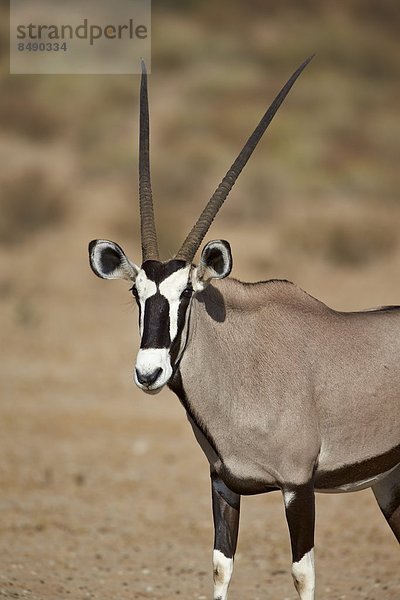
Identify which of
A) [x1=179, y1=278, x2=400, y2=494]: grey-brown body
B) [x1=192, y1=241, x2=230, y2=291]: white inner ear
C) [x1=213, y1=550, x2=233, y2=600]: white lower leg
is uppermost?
[x1=192, y1=241, x2=230, y2=291]: white inner ear

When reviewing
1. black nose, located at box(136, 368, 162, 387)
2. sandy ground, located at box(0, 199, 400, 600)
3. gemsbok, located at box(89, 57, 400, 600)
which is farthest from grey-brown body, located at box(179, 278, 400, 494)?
sandy ground, located at box(0, 199, 400, 600)

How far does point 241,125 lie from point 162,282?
1397 inches

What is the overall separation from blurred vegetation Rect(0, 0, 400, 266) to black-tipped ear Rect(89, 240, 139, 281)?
62.7 feet

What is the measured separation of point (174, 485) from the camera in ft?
38.6

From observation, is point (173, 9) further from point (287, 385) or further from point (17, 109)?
point (287, 385)

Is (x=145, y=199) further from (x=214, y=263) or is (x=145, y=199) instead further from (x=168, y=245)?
(x=168, y=245)

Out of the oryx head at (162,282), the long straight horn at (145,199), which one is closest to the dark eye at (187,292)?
the oryx head at (162,282)

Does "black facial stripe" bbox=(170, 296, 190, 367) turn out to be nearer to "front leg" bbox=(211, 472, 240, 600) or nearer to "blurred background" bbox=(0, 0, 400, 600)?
"front leg" bbox=(211, 472, 240, 600)

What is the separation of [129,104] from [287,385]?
127 ft

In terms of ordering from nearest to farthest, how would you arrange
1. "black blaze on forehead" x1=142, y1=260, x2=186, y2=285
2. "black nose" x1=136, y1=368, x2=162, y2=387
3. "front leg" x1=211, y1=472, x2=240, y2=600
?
"black nose" x1=136, y1=368, x2=162, y2=387, "black blaze on forehead" x1=142, y1=260, x2=186, y2=285, "front leg" x1=211, y1=472, x2=240, y2=600

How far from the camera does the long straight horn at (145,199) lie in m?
6.11

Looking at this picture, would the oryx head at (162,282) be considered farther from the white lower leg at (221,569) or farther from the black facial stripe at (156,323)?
the white lower leg at (221,569)

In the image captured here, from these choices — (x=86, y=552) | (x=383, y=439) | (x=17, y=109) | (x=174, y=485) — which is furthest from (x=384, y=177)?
(x=383, y=439)

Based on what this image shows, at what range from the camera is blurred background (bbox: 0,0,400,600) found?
948cm
